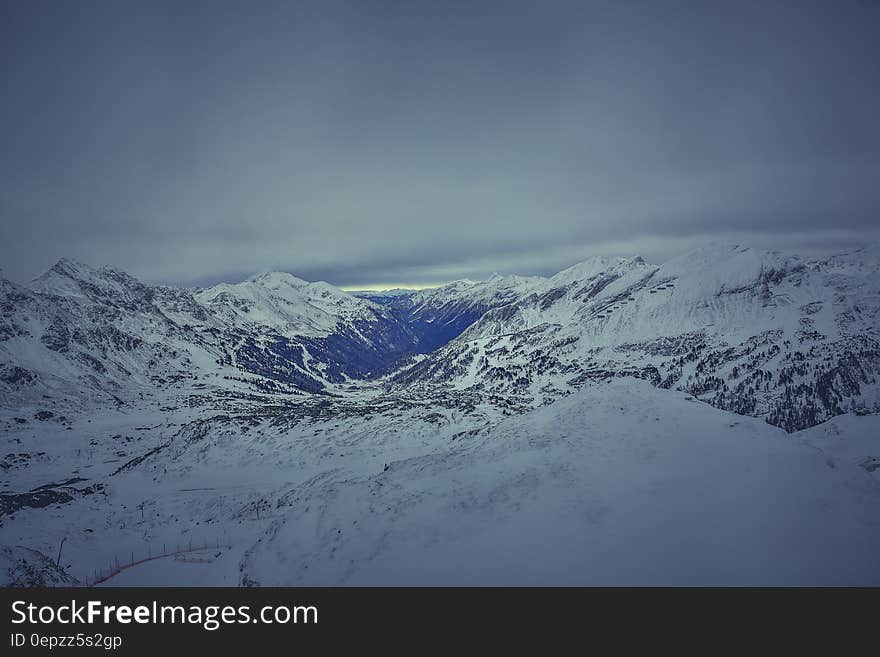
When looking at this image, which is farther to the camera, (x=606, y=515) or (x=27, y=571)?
(x=27, y=571)

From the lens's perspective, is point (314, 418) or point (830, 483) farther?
point (314, 418)

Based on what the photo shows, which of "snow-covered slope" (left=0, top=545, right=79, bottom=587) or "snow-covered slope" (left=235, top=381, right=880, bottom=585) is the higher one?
"snow-covered slope" (left=235, top=381, right=880, bottom=585)

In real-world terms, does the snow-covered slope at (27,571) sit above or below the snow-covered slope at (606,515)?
below

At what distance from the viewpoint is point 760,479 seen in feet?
128

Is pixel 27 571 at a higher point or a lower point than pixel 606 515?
lower

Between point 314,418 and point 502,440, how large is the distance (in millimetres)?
108156

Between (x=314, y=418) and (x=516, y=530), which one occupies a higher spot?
(x=314, y=418)

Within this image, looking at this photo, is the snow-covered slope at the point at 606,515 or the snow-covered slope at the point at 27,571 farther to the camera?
the snow-covered slope at the point at 27,571

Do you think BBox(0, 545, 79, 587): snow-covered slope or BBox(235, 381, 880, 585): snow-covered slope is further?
BBox(0, 545, 79, 587): snow-covered slope
